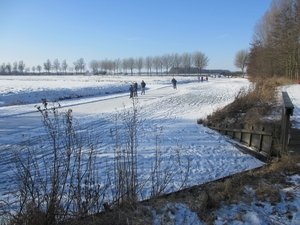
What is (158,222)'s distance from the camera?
10.1 ft

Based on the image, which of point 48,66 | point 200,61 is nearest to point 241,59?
point 200,61

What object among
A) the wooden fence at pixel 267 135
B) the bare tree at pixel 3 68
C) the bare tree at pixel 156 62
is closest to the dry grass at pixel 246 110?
the wooden fence at pixel 267 135

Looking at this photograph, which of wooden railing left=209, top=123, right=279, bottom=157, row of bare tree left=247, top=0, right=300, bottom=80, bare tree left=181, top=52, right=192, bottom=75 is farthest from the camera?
bare tree left=181, top=52, right=192, bottom=75

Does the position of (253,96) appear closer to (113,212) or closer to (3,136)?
(113,212)

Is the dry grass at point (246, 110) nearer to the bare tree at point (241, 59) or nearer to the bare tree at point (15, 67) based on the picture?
the bare tree at point (241, 59)

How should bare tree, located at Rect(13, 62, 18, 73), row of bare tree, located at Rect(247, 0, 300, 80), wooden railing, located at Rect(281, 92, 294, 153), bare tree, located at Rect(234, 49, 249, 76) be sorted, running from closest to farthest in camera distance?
wooden railing, located at Rect(281, 92, 294, 153)
row of bare tree, located at Rect(247, 0, 300, 80)
bare tree, located at Rect(234, 49, 249, 76)
bare tree, located at Rect(13, 62, 18, 73)

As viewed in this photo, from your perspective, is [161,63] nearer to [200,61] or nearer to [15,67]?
[200,61]

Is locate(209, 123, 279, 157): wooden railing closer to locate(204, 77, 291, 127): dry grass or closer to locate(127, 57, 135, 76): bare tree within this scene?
locate(204, 77, 291, 127): dry grass

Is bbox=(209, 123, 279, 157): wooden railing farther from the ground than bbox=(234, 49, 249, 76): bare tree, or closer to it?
closer to it

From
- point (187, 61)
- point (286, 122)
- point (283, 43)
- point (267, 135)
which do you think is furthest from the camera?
point (187, 61)

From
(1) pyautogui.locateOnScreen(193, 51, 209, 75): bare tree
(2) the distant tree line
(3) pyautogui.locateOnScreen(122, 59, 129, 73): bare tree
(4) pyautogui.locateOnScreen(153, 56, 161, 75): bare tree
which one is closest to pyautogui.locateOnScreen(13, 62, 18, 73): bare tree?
(2) the distant tree line

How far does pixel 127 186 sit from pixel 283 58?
1509 inches

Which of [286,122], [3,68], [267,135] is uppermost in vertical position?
[3,68]

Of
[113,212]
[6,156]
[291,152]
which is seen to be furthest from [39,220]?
[291,152]
